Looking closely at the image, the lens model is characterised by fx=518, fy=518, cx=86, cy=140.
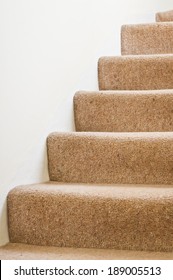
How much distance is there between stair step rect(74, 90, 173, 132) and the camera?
81.5 inches

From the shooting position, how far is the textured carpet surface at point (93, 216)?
5.25ft

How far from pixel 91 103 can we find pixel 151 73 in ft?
1.19

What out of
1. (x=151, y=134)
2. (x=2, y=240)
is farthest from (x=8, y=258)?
(x=151, y=134)

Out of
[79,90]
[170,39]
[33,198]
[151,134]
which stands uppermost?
[170,39]

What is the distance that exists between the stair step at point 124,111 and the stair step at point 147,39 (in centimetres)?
67

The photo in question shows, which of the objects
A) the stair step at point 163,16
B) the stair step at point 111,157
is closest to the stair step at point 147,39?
the stair step at point 163,16

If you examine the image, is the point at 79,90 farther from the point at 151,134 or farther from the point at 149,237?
the point at 149,237

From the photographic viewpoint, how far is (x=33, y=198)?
69.0 inches

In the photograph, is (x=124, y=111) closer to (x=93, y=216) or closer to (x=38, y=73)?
(x=38, y=73)

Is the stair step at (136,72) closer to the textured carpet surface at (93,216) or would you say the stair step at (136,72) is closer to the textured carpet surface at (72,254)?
the textured carpet surface at (93,216)

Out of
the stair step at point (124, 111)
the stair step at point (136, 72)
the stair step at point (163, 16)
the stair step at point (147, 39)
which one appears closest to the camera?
the stair step at point (124, 111)

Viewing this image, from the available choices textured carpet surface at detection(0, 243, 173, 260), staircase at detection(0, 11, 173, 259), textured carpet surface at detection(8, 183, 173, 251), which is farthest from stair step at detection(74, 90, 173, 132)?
textured carpet surface at detection(0, 243, 173, 260)

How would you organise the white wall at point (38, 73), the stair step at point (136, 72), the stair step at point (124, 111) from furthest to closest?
the stair step at point (136, 72) → the stair step at point (124, 111) → the white wall at point (38, 73)

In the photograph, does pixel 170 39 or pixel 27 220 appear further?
pixel 170 39
